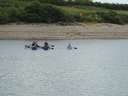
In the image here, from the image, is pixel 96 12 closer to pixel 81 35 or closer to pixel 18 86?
pixel 81 35

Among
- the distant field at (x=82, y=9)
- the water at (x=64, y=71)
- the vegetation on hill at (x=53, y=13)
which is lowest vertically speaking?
the distant field at (x=82, y=9)

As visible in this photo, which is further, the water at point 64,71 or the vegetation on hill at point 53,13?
the vegetation on hill at point 53,13

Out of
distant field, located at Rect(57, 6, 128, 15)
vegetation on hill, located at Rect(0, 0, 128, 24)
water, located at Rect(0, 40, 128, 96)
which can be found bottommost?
distant field, located at Rect(57, 6, 128, 15)

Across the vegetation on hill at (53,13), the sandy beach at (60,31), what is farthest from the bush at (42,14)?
the sandy beach at (60,31)

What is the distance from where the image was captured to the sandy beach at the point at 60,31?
90562 millimetres

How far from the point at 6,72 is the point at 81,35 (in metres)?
44.3

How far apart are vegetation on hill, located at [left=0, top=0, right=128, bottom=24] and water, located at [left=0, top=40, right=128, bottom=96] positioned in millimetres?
17245

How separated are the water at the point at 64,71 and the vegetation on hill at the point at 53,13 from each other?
17.2 m

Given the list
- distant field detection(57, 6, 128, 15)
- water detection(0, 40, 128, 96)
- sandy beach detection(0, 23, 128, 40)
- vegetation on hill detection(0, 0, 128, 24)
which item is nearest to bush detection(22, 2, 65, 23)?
vegetation on hill detection(0, 0, 128, 24)

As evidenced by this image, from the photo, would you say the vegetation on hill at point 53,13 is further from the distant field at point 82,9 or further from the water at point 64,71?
the water at point 64,71

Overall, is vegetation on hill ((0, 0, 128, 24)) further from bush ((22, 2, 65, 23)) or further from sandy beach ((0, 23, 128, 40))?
sandy beach ((0, 23, 128, 40))

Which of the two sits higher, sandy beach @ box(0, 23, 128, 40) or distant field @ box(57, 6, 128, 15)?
sandy beach @ box(0, 23, 128, 40)

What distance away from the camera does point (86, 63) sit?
57.4 m

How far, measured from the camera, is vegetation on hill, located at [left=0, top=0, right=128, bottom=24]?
95375 millimetres
